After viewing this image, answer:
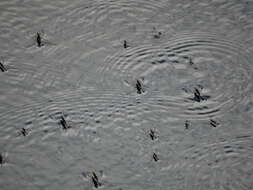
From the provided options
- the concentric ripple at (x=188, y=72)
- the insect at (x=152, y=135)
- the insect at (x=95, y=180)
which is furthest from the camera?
the concentric ripple at (x=188, y=72)

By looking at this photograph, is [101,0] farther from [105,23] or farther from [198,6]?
[198,6]

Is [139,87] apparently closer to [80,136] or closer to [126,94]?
[126,94]

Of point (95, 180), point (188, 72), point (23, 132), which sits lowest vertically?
point (95, 180)

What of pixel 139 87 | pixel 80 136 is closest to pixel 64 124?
pixel 80 136

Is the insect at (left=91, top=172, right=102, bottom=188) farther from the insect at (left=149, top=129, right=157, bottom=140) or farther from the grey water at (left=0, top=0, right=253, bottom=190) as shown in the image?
the insect at (left=149, top=129, right=157, bottom=140)

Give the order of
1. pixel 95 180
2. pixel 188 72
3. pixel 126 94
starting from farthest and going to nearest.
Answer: pixel 188 72 → pixel 126 94 → pixel 95 180

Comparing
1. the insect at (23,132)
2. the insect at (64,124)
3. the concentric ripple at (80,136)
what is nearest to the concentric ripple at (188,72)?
the concentric ripple at (80,136)

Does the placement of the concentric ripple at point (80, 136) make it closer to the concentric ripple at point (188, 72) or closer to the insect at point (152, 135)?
the insect at point (152, 135)

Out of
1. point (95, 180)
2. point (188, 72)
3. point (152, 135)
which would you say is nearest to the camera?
point (95, 180)
